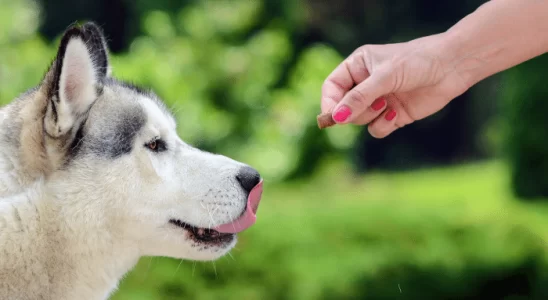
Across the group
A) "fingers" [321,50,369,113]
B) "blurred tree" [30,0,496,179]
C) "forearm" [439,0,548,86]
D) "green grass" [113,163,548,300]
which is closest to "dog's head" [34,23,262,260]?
"fingers" [321,50,369,113]

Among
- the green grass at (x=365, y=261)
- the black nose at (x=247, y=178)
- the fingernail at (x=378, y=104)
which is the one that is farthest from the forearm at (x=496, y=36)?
the green grass at (x=365, y=261)

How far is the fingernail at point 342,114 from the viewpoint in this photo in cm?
271

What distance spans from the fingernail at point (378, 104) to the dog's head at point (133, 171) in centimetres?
56

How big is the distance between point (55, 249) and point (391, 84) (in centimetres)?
138

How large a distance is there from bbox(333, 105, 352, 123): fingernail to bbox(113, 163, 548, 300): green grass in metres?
2.62

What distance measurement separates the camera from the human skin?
2730 millimetres

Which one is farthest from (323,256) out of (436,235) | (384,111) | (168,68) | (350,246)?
(168,68)

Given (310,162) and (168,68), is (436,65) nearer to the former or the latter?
(168,68)

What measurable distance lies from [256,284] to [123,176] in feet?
9.54

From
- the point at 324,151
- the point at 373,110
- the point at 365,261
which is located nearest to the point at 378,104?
the point at 373,110

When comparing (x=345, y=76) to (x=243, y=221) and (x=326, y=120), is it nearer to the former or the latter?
(x=326, y=120)

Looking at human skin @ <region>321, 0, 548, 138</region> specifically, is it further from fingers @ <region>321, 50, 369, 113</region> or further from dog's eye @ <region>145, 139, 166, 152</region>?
dog's eye @ <region>145, 139, 166, 152</region>

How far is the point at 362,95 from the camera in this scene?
2.70 m

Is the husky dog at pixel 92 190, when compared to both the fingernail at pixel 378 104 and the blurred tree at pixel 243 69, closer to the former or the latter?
the fingernail at pixel 378 104
